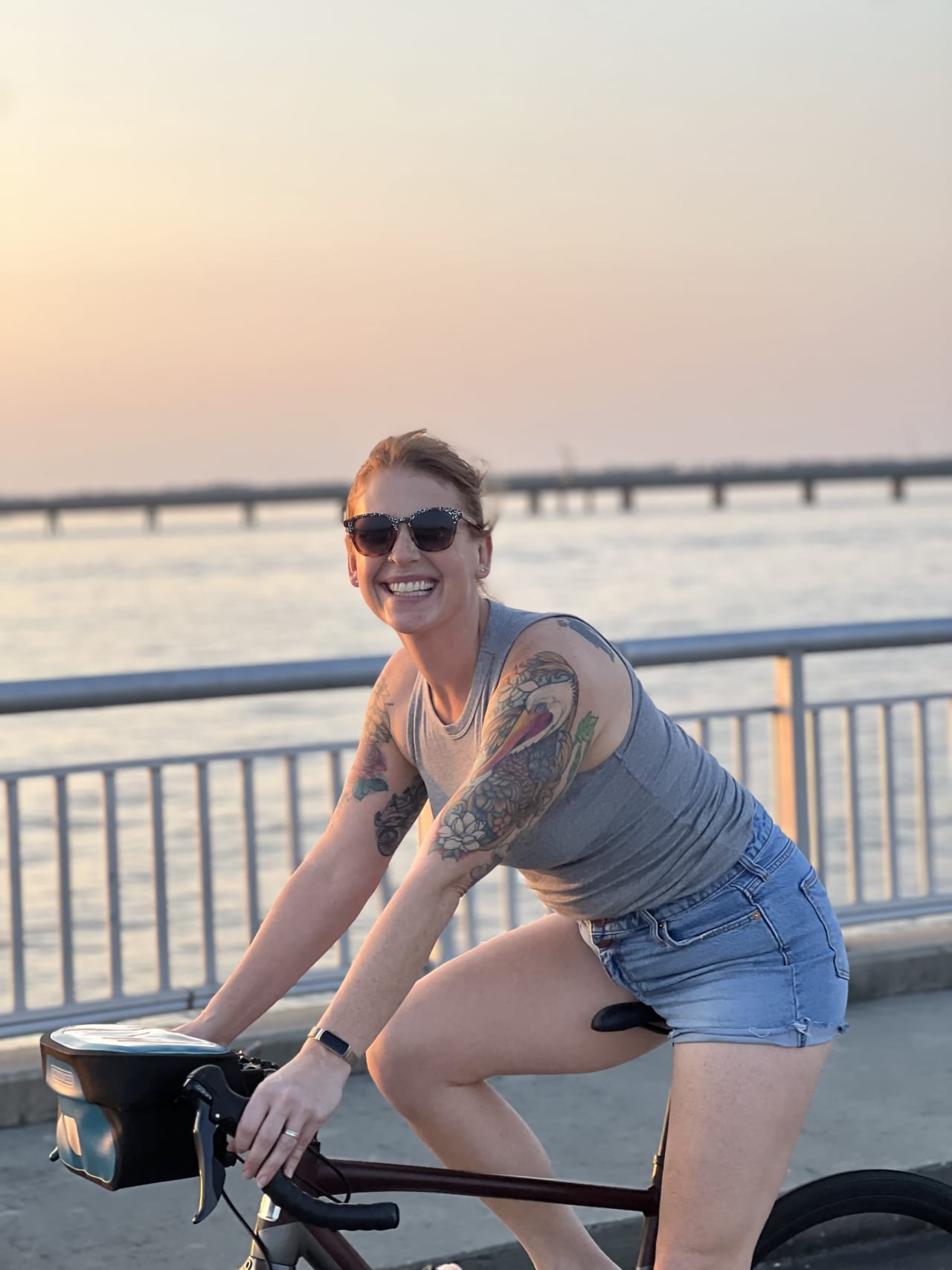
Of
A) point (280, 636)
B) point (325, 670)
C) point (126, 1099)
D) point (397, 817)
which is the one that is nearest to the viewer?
point (126, 1099)

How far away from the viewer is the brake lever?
2031 mm

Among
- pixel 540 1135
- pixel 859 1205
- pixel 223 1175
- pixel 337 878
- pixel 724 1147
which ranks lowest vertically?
pixel 540 1135

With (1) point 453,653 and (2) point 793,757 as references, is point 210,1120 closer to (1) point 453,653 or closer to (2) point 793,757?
(1) point 453,653

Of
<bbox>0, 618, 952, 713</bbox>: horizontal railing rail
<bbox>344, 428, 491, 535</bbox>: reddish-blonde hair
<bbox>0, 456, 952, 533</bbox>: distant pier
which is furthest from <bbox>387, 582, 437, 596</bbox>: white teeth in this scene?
<bbox>0, 456, 952, 533</bbox>: distant pier

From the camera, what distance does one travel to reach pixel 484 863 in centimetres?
233

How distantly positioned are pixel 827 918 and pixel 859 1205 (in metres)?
0.49

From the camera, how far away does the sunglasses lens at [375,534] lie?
245 cm

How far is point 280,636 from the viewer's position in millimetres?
34750

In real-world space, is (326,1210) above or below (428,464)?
below

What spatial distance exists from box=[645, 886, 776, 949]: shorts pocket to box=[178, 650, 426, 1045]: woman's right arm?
47 centimetres

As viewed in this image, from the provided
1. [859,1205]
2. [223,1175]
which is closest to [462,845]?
[223,1175]

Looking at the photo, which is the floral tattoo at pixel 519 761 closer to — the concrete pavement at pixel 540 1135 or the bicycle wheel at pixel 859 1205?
the bicycle wheel at pixel 859 1205

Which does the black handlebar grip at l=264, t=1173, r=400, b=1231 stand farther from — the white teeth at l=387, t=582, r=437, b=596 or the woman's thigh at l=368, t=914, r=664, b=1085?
the white teeth at l=387, t=582, r=437, b=596

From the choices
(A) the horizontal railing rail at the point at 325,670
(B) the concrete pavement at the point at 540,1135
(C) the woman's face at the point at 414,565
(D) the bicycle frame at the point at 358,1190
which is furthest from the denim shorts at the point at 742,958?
(A) the horizontal railing rail at the point at 325,670
